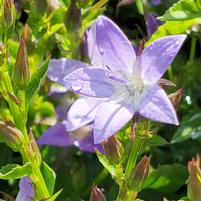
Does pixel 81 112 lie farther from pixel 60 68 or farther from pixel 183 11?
pixel 183 11

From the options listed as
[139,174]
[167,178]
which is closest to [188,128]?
[167,178]

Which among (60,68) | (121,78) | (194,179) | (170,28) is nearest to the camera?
(194,179)

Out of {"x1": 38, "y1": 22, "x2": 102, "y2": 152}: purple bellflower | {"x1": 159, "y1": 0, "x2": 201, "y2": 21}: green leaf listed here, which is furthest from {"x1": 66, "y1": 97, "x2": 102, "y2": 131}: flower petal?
{"x1": 159, "y1": 0, "x2": 201, "y2": 21}: green leaf

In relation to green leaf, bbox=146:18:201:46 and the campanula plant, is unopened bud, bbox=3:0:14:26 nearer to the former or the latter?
the campanula plant

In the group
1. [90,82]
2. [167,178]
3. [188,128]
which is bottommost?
[167,178]

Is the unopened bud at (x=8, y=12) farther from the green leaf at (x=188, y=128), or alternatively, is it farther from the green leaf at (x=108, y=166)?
the green leaf at (x=188, y=128)

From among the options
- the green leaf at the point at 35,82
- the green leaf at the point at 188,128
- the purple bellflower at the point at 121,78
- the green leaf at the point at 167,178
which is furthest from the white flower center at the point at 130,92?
the green leaf at the point at 167,178

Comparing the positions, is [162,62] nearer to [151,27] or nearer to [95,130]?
[95,130]

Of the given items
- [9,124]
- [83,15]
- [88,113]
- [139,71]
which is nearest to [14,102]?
[9,124]
